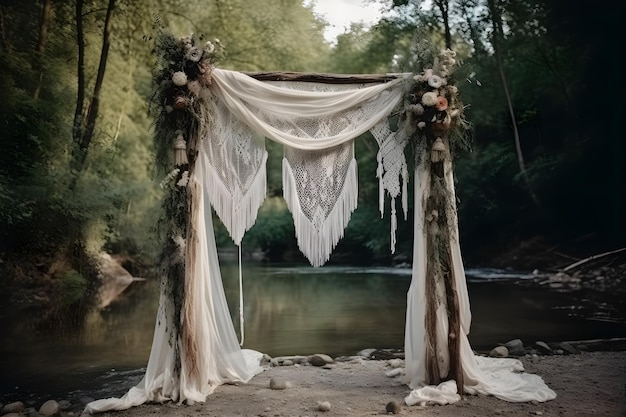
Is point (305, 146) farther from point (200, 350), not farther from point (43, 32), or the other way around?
point (43, 32)

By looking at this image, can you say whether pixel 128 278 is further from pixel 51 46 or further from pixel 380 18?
pixel 380 18

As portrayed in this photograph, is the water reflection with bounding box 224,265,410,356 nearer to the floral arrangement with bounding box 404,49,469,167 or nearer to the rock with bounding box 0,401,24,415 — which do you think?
the rock with bounding box 0,401,24,415

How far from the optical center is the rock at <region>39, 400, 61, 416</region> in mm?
4066

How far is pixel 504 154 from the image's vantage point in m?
17.0

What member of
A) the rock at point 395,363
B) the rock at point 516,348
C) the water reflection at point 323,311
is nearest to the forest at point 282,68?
the water reflection at point 323,311

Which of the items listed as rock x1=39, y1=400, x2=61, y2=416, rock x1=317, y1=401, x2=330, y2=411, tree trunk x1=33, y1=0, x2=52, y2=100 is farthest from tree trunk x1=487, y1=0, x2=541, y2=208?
rock x1=39, y1=400, x2=61, y2=416

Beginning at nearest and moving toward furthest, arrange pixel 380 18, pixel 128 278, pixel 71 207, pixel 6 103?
pixel 6 103
pixel 71 207
pixel 128 278
pixel 380 18

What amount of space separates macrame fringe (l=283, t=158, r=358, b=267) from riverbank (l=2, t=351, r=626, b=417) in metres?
1.05

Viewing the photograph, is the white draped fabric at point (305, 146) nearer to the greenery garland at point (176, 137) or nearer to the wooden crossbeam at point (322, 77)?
the wooden crossbeam at point (322, 77)

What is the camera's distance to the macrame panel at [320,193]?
4.54 m

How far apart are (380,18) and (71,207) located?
12.0 m

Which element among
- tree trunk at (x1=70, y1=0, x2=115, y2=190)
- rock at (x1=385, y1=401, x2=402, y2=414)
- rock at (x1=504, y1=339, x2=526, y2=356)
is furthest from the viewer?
tree trunk at (x1=70, y1=0, x2=115, y2=190)

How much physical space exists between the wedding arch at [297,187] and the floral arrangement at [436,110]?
0.04 feet

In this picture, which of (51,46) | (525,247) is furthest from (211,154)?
(525,247)
